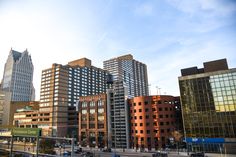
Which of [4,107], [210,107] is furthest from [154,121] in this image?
[4,107]

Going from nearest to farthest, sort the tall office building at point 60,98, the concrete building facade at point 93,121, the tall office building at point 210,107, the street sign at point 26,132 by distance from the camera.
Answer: the street sign at point 26,132, the tall office building at point 210,107, the concrete building facade at point 93,121, the tall office building at point 60,98

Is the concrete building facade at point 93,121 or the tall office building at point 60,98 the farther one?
the tall office building at point 60,98

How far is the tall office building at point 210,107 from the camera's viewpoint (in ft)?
238

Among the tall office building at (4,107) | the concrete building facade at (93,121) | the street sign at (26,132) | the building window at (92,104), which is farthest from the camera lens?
the tall office building at (4,107)

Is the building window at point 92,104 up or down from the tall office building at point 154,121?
up

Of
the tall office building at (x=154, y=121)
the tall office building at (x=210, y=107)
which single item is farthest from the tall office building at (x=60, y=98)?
the tall office building at (x=210, y=107)

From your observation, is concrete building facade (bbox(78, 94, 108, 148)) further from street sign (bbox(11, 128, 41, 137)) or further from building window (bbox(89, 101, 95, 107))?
street sign (bbox(11, 128, 41, 137))

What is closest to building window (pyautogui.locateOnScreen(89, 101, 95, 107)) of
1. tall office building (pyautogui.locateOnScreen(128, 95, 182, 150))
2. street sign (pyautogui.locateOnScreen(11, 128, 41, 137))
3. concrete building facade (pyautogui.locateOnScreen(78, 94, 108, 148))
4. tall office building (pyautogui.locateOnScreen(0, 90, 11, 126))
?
concrete building facade (pyautogui.locateOnScreen(78, 94, 108, 148))

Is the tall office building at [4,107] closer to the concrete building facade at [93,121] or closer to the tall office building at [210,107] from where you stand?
the concrete building facade at [93,121]

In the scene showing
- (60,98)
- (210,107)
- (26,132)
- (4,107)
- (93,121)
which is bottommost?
(26,132)

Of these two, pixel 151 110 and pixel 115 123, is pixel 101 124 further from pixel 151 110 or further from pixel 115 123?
pixel 151 110

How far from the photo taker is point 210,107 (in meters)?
77.4

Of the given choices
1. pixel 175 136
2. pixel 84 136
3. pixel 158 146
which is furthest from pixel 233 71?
pixel 84 136

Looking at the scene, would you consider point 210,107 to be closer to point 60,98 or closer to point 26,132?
point 26,132
